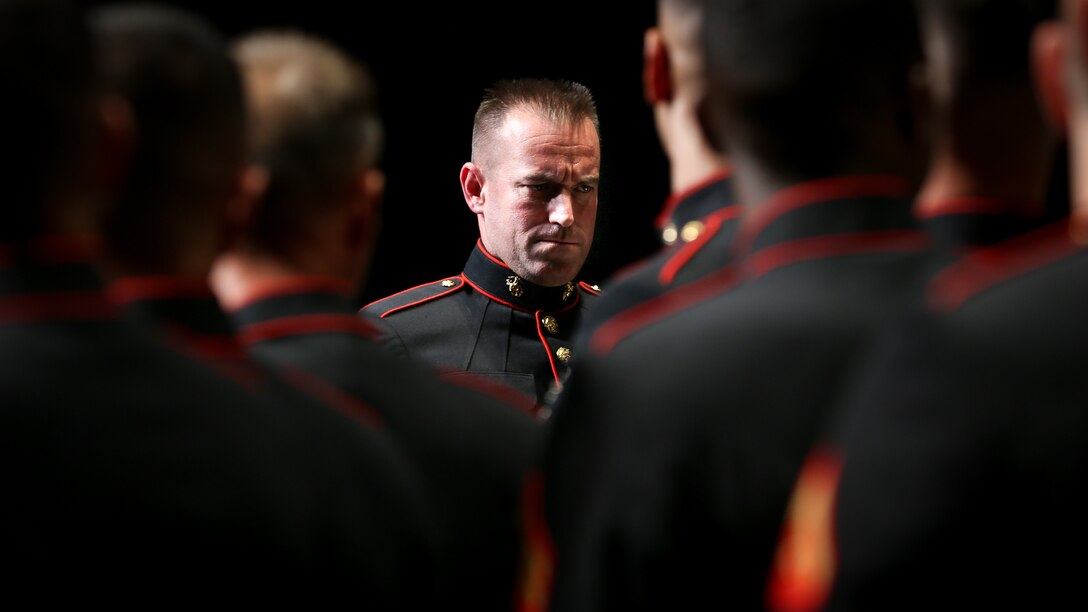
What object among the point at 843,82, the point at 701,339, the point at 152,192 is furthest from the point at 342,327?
the point at 843,82

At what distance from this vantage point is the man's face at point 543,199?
Result: 122 inches

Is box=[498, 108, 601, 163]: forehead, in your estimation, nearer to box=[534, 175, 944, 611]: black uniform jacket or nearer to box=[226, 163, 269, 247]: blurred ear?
box=[226, 163, 269, 247]: blurred ear

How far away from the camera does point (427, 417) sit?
148 centimetres

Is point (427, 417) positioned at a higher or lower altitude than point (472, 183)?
higher

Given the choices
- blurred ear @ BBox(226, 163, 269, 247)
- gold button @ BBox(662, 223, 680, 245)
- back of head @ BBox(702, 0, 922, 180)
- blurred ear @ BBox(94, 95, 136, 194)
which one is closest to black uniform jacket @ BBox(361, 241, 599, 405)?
gold button @ BBox(662, 223, 680, 245)

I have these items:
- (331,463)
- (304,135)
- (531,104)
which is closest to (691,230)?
(304,135)

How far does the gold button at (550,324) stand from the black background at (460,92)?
3.10 ft

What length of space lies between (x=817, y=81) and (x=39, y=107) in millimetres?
647

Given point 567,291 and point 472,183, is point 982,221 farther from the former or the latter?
point 472,183

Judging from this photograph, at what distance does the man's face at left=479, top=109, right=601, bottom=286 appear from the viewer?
3105mm

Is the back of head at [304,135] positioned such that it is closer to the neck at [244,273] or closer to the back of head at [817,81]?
the neck at [244,273]

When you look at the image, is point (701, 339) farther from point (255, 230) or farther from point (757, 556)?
point (255, 230)

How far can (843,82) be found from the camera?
4.09ft

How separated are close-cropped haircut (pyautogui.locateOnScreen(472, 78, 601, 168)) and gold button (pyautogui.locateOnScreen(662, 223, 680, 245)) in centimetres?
159
